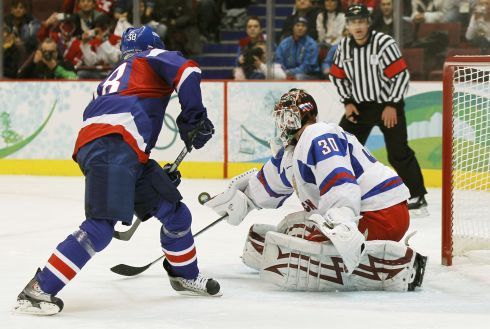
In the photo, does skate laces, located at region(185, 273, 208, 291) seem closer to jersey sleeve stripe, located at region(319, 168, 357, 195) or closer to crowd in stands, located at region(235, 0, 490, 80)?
jersey sleeve stripe, located at region(319, 168, 357, 195)

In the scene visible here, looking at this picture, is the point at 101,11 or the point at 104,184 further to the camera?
the point at 101,11

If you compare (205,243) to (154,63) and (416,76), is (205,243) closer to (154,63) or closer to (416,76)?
(154,63)

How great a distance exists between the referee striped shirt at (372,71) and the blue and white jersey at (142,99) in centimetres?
297

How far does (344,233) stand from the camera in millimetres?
3793

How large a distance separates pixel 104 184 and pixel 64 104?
216 inches

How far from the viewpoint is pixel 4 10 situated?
9.50 metres

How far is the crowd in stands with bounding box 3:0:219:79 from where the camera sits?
9383 millimetres

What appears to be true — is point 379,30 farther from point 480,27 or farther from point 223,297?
point 223,297

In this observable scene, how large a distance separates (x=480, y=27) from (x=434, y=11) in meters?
0.39

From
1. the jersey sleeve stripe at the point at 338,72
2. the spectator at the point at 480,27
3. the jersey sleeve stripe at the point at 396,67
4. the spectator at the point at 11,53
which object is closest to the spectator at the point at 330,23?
the spectator at the point at 480,27

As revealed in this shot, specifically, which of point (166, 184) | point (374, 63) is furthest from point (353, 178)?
point (374, 63)

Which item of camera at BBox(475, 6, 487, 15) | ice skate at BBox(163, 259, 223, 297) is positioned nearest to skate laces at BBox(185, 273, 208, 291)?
ice skate at BBox(163, 259, 223, 297)

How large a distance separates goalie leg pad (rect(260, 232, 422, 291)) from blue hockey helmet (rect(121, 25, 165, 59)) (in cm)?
82

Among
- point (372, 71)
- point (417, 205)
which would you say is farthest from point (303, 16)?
point (417, 205)
